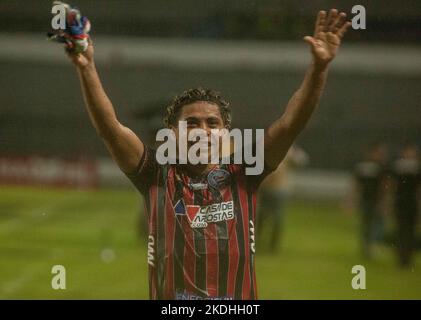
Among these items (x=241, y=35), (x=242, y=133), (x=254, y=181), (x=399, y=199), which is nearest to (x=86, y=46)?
(x=254, y=181)

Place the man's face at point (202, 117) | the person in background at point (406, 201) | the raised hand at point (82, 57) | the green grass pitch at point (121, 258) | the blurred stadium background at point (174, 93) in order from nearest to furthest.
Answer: the raised hand at point (82, 57)
the man's face at point (202, 117)
the green grass pitch at point (121, 258)
the person in background at point (406, 201)
the blurred stadium background at point (174, 93)

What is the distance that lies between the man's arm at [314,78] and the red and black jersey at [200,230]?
0.82 feet

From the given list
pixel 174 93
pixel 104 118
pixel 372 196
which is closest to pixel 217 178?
pixel 104 118

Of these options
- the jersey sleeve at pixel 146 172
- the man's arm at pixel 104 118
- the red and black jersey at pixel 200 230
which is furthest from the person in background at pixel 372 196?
the man's arm at pixel 104 118

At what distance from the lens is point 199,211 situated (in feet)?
11.0

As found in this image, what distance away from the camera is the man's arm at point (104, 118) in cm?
301

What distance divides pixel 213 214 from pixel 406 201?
248 inches

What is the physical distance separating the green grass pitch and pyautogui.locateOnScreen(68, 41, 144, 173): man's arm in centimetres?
418

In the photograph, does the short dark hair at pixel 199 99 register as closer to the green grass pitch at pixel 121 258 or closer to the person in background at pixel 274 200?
the green grass pitch at pixel 121 258

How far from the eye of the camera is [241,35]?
1625 cm

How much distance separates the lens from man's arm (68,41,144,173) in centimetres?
301

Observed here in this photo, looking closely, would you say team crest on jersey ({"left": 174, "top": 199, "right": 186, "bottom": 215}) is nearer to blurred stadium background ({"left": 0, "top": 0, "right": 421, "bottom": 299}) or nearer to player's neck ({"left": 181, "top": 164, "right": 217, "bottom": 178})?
player's neck ({"left": 181, "top": 164, "right": 217, "bottom": 178})

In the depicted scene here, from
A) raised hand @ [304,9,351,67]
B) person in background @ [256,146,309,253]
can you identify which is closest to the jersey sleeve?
raised hand @ [304,9,351,67]

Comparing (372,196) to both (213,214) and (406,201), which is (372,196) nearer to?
Answer: (406,201)
